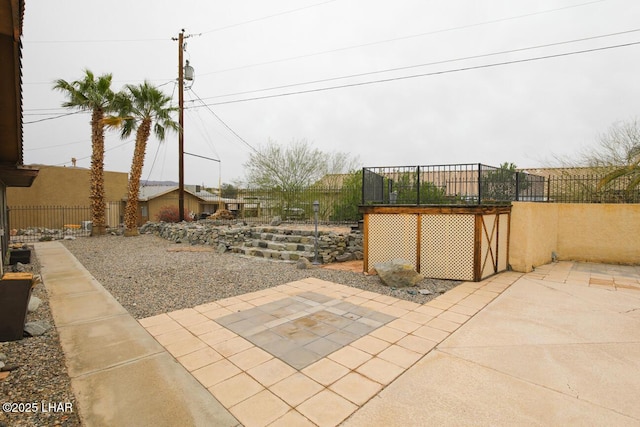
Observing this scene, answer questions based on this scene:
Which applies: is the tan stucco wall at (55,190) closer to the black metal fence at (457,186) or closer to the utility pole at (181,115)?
the utility pole at (181,115)

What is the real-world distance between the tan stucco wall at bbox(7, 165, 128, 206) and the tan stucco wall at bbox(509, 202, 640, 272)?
2596cm

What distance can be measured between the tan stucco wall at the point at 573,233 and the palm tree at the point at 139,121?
15.4 meters

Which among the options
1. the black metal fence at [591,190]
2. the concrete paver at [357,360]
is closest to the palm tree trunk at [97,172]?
the concrete paver at [357,360]

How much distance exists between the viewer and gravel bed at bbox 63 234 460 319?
5.24 metres

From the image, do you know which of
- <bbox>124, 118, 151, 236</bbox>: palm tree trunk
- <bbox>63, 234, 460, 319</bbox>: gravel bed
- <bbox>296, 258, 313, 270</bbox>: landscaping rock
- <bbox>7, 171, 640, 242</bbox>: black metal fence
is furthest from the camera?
<bbox>124, 118, 151, 236</bbox>: palm tree trunk

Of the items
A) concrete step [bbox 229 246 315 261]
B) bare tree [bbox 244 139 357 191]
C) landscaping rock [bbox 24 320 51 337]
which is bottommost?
landscaping rock [bbox 24 320 51 337]

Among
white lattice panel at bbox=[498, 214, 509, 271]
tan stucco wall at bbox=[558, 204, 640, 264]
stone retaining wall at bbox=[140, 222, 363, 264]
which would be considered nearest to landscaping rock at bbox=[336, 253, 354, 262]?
stone retaining wall at bbox=[140, 222, 363, 264]

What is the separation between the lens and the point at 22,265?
7684mm

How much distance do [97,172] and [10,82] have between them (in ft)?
43.5

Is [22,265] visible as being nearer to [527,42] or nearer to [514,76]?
[527,42]

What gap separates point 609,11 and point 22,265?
56.4ft

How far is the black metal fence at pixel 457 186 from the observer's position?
671 centimetres

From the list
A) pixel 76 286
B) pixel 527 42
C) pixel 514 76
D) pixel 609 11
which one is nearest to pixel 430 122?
pixel 514 76

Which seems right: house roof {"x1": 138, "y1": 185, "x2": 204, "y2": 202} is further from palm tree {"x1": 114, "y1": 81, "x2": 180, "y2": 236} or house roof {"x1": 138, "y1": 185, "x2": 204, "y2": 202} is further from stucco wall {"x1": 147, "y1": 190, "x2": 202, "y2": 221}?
palm tree {"x1": 114, "y1": 81, "x2": 180, "y2": 236}
